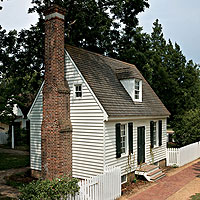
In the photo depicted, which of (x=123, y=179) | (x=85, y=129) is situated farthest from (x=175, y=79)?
(x=85, y=129)

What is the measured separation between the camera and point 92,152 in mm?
11344

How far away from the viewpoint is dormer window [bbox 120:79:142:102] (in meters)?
14.0

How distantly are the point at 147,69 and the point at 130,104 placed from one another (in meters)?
13.0

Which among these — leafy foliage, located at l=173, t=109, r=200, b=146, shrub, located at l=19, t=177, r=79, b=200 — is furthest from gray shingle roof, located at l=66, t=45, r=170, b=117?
leafy foliage, located at l=173, t=109, r=200, b=146

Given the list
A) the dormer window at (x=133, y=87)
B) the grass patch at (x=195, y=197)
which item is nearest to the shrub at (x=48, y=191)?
the grass patch at (x=195, y=197)

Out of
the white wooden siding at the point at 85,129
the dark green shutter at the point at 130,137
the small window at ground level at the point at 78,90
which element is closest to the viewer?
the white wooden siding at the point at 85,129

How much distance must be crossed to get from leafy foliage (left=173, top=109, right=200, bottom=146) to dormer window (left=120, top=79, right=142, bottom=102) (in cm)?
883

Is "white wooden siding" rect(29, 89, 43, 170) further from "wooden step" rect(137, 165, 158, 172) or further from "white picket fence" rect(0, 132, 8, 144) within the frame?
"white picket fence" rect(0, 132, 8, 144)

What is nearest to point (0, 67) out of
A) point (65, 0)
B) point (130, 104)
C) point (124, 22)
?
point (65, 0)

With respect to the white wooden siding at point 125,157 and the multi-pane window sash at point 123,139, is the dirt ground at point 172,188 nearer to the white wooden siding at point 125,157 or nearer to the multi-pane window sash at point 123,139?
the white wooden siding at point 125,157

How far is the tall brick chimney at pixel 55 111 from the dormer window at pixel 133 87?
4.23 metres

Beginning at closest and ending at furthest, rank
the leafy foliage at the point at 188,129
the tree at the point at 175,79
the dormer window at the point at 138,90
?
the dormer window at the point at 138,90
the leafy foliage at the point at 188,129
the tree at the point at 175,79

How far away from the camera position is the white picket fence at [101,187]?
334 inches

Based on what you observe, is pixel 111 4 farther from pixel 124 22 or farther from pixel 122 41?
pixel 122 41
